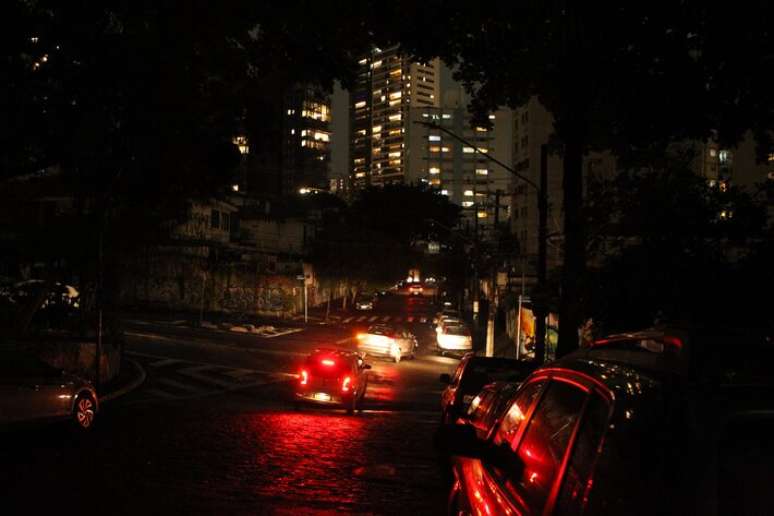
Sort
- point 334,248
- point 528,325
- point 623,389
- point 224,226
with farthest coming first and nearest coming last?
point 334,248, point 224,226, point 528,325, point 623,389

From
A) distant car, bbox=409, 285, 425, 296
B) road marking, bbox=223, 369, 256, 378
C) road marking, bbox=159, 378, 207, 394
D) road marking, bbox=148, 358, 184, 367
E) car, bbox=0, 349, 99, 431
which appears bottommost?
road marking, bbox=223, 369, 256, 378

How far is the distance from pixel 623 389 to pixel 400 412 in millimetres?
18881

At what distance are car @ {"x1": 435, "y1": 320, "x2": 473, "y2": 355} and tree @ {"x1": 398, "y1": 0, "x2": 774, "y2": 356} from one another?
27917 millimetres

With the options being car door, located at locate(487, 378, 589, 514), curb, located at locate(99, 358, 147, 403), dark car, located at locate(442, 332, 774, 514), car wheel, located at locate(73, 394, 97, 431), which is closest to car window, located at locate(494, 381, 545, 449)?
car door, located at locate(487, 378, 589, 514)

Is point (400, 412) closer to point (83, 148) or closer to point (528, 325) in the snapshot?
point (83, 148)

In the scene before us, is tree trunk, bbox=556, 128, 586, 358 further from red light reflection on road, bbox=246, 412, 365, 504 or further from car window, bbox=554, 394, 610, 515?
car window, bbox=554, 394, 610, 515

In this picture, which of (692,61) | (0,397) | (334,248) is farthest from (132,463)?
(334,248)

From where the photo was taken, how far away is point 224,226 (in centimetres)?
6356

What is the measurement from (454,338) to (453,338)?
0.05 metres

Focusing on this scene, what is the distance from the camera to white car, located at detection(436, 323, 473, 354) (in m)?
43.1

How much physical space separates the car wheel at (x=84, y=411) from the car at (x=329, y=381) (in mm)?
6496

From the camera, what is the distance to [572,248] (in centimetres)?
1380

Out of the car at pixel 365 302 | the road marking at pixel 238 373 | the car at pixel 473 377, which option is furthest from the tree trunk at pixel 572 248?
the car at pixel 365 302

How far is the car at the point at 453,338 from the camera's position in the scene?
141 ft
